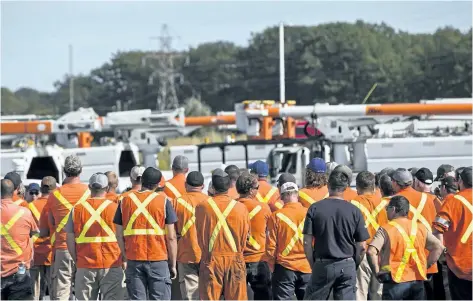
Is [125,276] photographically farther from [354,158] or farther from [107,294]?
[354,158]

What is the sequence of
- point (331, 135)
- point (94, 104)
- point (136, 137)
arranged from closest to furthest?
point (331, 135)
point (136, 137)
point (94, 104)

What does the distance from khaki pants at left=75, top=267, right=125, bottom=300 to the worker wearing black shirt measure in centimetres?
256

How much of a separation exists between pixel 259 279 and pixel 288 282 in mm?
764

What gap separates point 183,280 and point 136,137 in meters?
15.1

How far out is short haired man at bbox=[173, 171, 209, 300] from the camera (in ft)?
40.8

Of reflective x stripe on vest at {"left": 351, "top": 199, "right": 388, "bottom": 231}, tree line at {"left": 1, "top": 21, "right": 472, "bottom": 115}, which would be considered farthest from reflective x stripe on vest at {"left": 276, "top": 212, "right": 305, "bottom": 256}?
tree line at {"left": 1, "top": 21, "right": 472, "bottom": 115}

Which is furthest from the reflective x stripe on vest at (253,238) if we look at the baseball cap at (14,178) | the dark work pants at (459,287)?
the baseball cap at (14,178)

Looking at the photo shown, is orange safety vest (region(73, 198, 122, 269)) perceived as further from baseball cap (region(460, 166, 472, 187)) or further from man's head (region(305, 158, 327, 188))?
baseball cap (region(460, 166, 472, 187))

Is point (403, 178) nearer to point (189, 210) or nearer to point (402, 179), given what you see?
point (402, 179)

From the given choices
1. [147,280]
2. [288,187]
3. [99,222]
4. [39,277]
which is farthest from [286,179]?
[39,277]

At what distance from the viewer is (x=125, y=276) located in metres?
12.0

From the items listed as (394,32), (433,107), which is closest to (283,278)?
(433,107)

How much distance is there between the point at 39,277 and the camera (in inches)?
564

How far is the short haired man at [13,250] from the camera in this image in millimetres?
11609
